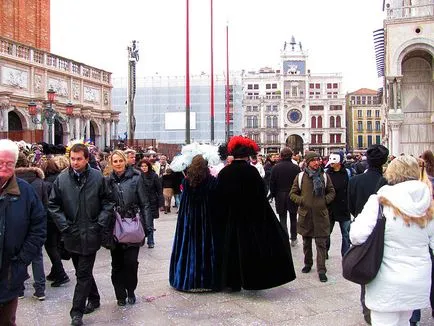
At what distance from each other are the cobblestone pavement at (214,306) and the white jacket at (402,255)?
1.52 m

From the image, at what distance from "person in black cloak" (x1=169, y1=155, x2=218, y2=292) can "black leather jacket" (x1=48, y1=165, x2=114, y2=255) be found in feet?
4.49

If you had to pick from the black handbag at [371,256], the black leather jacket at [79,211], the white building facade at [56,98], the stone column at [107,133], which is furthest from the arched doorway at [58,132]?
the black handbag at [371,256]

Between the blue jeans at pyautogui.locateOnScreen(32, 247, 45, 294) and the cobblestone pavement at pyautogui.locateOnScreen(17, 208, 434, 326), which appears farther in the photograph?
the blue jeans at pyautogui.locateOnScreen(32, 247, 45, 294)

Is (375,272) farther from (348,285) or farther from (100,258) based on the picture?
(100,258)

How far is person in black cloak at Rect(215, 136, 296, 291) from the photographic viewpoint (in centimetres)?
562

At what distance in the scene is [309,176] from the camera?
6664mm

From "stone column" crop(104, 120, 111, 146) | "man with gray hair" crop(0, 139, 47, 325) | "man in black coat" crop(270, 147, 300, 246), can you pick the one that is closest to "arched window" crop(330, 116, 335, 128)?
"stone column" crop(104, 120, 111, 146)

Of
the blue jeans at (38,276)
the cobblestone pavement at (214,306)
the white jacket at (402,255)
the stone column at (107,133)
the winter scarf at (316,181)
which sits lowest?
the cobblestone pavement at (214,306)

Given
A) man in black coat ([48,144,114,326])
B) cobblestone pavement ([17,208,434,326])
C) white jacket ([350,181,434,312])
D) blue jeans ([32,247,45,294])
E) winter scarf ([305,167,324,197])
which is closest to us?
white jacket ([350,181,434,312])

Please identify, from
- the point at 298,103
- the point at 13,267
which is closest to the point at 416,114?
the point at 13,267

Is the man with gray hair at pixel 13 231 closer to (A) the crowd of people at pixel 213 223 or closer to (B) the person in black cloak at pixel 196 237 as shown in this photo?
(A) the crowd of people at pixel 213 223

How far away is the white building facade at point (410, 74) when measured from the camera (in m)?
18.8

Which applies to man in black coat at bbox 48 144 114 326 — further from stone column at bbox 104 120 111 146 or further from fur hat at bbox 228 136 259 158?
stone column at bbox 104 120 111 146

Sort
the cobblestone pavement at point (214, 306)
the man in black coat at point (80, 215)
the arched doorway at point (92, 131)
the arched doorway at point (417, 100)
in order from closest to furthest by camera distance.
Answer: the man in black coat at point (80, 215)
the cobblestone pavement at point (214, 306)
the arched doorway at point (417, 100)
the arched doorway at point (92, 131)
